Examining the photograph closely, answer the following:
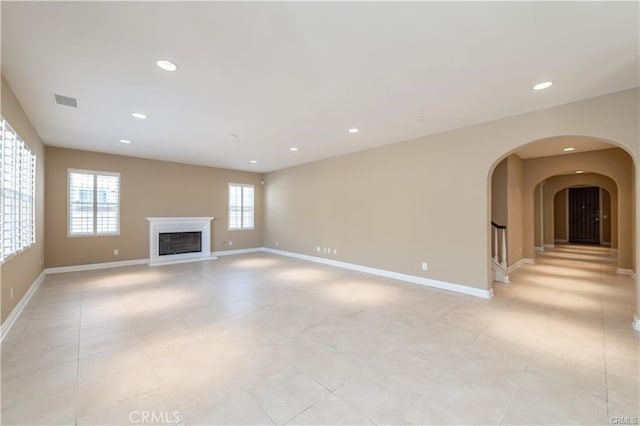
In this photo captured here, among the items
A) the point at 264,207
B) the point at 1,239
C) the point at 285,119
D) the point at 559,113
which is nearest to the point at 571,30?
the point at 559,113

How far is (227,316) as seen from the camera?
369cm

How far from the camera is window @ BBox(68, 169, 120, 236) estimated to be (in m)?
6.55

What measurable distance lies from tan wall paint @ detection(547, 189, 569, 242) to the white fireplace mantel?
1463 cm

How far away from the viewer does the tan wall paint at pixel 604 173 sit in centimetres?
616

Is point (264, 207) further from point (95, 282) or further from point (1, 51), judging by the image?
point (1, 51)

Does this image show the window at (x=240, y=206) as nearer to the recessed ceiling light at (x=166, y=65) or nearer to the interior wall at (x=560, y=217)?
the recessed ceiling light at (x=166, y=65)

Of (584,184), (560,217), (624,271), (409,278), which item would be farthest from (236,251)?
(560,217)

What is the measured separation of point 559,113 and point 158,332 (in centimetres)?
588

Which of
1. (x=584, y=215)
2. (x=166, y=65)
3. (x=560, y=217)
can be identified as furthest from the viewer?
(x=560, y=217)

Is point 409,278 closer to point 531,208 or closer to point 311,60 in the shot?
point 311,60

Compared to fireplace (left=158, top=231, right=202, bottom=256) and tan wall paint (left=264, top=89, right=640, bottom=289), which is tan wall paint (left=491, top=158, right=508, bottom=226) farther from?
fireplace (left=158, top=231, right=202, bottom=256)

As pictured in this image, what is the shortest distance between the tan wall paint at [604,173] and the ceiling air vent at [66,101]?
32.5ft

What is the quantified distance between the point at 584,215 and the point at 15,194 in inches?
698

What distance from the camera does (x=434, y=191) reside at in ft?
17.1
